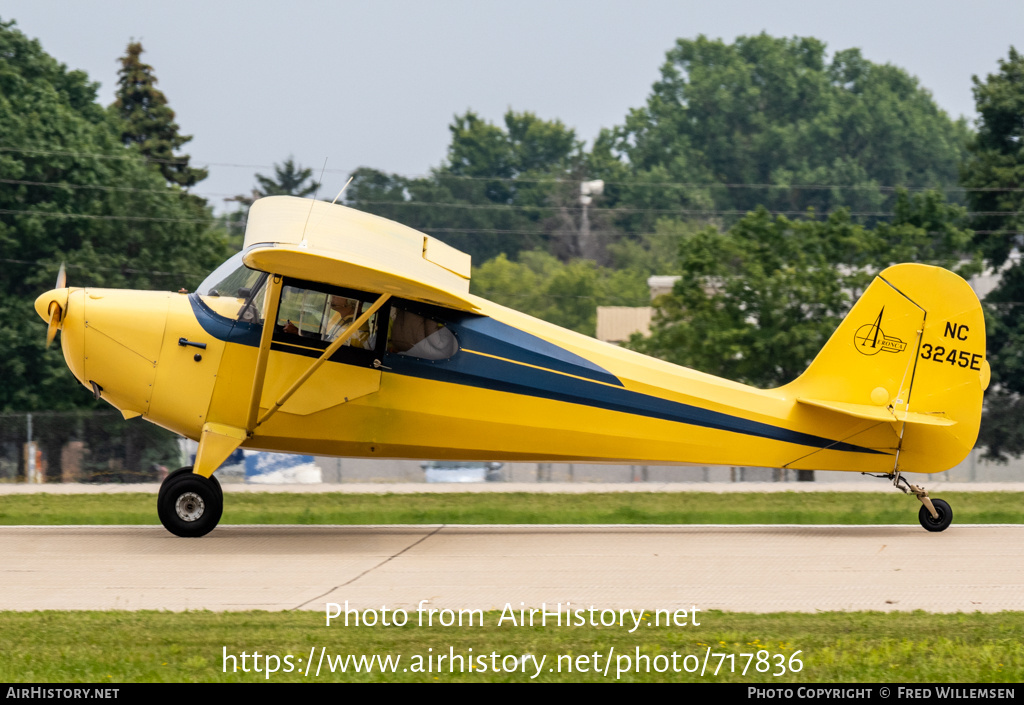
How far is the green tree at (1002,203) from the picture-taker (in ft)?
112

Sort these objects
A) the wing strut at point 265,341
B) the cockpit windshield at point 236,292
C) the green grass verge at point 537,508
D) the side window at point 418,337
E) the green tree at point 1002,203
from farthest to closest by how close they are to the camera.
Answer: the green tree at point 1002,203 → the green grass verge at point 537,508 → the side window at point 418,337 → the cockpit windshield at point 236,292 → the wing strut at point 265,341

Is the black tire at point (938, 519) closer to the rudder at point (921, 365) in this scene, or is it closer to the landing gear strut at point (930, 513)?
the landing gear strut at point (930, 513)

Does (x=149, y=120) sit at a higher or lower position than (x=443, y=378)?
higher

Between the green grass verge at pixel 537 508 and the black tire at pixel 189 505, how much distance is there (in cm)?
271

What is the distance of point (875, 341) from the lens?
1311cm

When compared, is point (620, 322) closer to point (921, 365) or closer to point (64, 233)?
point (64, 233)

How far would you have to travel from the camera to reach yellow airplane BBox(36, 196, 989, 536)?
11992mm

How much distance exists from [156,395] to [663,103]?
109939 mm

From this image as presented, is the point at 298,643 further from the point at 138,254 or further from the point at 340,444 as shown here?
the point at 138,254

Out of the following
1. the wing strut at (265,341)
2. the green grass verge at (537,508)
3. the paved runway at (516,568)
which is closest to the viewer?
the paved runway at (516,568)

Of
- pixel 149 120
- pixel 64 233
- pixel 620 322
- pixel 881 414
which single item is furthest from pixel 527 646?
pixel 149 120

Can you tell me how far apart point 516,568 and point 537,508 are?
662 cm

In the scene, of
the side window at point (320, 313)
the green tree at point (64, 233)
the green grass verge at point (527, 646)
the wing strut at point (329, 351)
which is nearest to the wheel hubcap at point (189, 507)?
the wing strut at point (329, 351)

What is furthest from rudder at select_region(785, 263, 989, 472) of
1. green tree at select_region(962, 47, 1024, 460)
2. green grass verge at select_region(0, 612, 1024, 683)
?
green tree at select_region(962, 47, 1024, 460)
